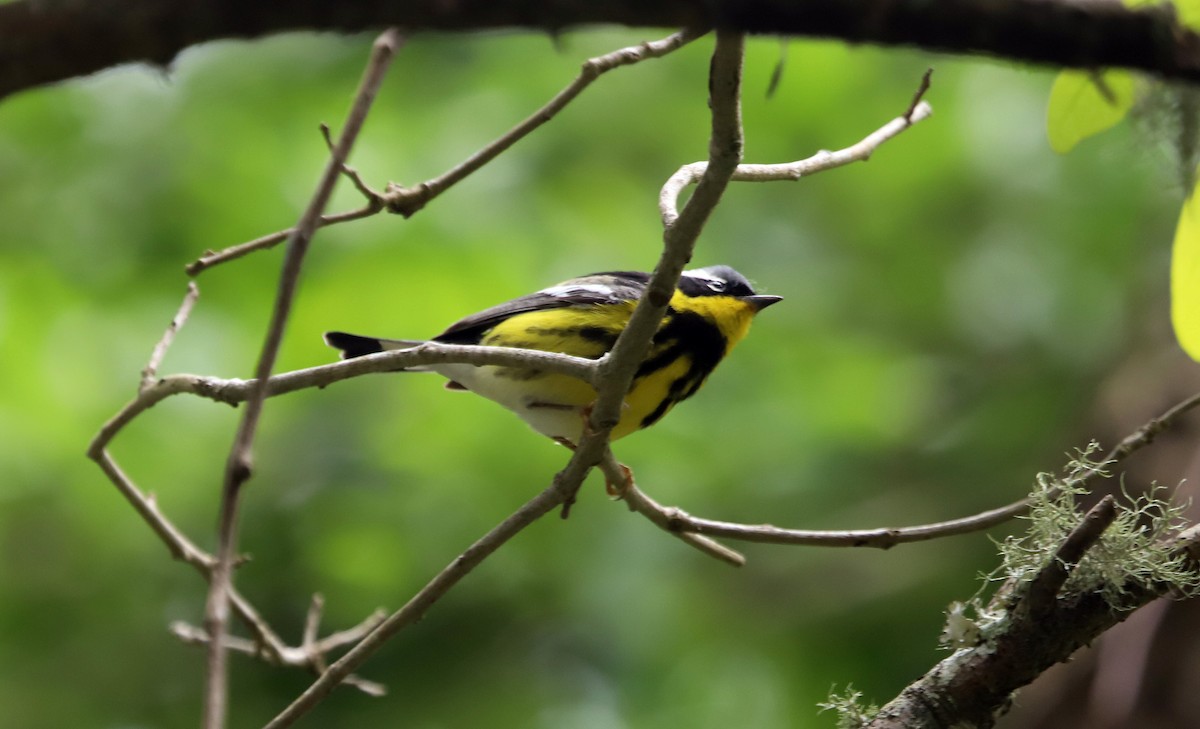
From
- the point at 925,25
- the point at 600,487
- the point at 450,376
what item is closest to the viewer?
the point at 925,25

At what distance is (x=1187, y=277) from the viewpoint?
5.05 ft

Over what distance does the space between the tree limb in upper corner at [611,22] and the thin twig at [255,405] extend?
29 cm

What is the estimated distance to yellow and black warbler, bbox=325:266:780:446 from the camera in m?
3.47

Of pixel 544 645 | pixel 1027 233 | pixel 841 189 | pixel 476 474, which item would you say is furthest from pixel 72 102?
pixel 1027 233

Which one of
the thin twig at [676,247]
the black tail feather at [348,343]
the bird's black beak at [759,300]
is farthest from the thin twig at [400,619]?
the bird's black beak at [759,300]

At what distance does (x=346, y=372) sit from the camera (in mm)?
1980

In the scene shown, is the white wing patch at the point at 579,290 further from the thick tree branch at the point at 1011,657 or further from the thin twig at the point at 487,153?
the thick tree branch at the point at 1011,657

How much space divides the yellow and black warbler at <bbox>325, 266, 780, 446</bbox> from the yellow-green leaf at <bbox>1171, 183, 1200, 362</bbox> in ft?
6.19

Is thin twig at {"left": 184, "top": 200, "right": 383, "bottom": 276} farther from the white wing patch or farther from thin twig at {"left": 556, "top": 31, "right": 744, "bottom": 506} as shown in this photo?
the white wing patch

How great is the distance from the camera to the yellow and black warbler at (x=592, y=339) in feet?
11.4

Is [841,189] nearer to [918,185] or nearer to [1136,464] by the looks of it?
[918,185]

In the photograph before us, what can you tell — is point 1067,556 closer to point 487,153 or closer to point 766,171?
point 766,171

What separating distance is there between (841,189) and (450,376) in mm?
2712

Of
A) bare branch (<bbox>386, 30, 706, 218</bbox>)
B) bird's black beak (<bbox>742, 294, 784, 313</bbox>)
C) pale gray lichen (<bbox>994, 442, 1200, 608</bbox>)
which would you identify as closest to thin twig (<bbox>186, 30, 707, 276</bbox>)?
bare branch (<bbox>386, 30, 706, 218</bbox>)
